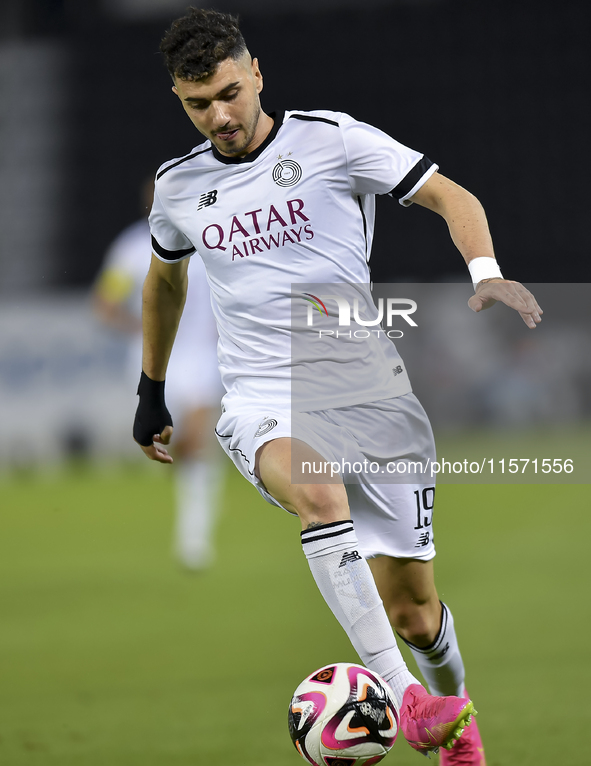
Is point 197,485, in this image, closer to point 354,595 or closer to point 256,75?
point 256,75

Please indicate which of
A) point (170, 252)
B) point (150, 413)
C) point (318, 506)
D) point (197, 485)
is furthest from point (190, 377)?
point (318, 506)

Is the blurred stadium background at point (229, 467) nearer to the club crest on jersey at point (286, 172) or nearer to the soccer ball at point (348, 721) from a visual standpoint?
the soccer ball at point (348, 721)

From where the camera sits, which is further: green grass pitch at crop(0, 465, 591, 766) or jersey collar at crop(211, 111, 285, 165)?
green grass pitch at crop(0, 465, 591, 766)

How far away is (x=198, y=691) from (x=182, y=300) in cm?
164

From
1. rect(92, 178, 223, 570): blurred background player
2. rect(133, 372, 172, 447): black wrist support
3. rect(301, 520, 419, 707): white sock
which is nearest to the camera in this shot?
rect(301, 520, 419, 707): white sock

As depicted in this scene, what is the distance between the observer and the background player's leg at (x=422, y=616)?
2963 millimetres

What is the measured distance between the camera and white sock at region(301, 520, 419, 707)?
2463 mm

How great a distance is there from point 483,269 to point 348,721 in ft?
3.70

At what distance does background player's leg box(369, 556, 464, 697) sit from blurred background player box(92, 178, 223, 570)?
3344 mm

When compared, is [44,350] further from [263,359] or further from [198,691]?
[263,359]

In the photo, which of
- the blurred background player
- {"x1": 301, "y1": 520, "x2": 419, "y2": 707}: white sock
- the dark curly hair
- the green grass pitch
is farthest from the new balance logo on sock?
the blurred background player

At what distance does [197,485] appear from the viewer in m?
6.34

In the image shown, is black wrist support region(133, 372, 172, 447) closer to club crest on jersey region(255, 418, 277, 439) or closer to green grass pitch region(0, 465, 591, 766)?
club crest on jersey region(255, 418, 277, 439)

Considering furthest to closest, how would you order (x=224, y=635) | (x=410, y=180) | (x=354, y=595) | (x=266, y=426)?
1. (x=224, y=635)
2. (x=410, y=180)
3. (x=266, y=426)
4. (x=354, y=595)
